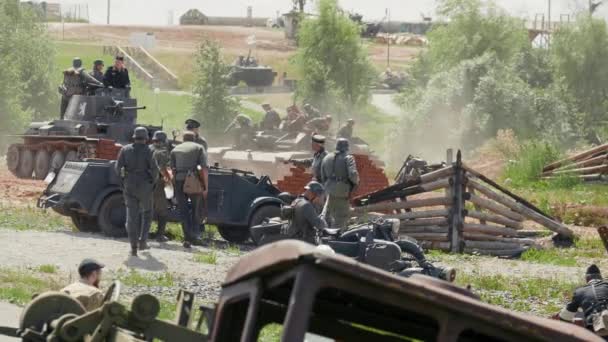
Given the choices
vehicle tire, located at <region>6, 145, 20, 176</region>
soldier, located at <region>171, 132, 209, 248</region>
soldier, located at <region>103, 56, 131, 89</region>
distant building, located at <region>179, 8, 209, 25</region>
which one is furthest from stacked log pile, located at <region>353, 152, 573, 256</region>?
distant building, located at <region>179, 8, 209, 25</region>

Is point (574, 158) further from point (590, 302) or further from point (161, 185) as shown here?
point (590, 302)

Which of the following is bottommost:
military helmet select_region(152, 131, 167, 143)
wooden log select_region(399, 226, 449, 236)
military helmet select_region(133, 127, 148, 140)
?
wooden log select_region(399, 226, 449, 236)

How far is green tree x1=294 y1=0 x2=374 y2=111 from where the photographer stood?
6506 cm

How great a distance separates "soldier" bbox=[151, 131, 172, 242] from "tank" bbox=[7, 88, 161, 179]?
29.8 feet

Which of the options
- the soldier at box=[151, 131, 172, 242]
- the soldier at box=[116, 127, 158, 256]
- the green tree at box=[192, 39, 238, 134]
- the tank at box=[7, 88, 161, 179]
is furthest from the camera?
the green tree at box=[192, 39, 238, 134]

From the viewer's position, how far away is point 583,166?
36875 millimetres

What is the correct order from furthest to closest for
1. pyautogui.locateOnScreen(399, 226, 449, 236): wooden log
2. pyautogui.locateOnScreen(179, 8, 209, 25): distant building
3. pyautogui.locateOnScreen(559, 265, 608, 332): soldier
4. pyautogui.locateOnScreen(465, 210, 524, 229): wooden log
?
1. pyautogui.locateOnScreen(179, 8, 209, 25): distant building
2. pyautogui.locateOnScreen(465, 210, 524, 229): wooden log
3. pyautogui.locateOnScreen(399, 226, 449, 236): wooden log
4. pyautogui.locateOnScreen(559, 265, 608, 332): soldier

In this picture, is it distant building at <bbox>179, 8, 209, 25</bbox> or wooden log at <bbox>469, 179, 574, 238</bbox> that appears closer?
wooden log at <bbox>469, 179, 574, 238</bbox>

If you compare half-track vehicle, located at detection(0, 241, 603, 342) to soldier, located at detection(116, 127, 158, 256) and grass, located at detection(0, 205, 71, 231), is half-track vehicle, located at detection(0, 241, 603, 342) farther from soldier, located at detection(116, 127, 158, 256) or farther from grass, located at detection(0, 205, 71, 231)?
grass, located at detection(0, 205, 71, 231)

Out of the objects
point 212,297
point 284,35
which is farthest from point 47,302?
point 284,35

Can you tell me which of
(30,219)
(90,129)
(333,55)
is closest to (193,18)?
(333,55)

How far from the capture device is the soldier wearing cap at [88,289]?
9922 mm

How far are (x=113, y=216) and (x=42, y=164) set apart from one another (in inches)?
500

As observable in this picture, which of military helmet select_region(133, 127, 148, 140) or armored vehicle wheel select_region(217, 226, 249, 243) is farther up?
military helmet select_region(133, 127, 148, 140)
